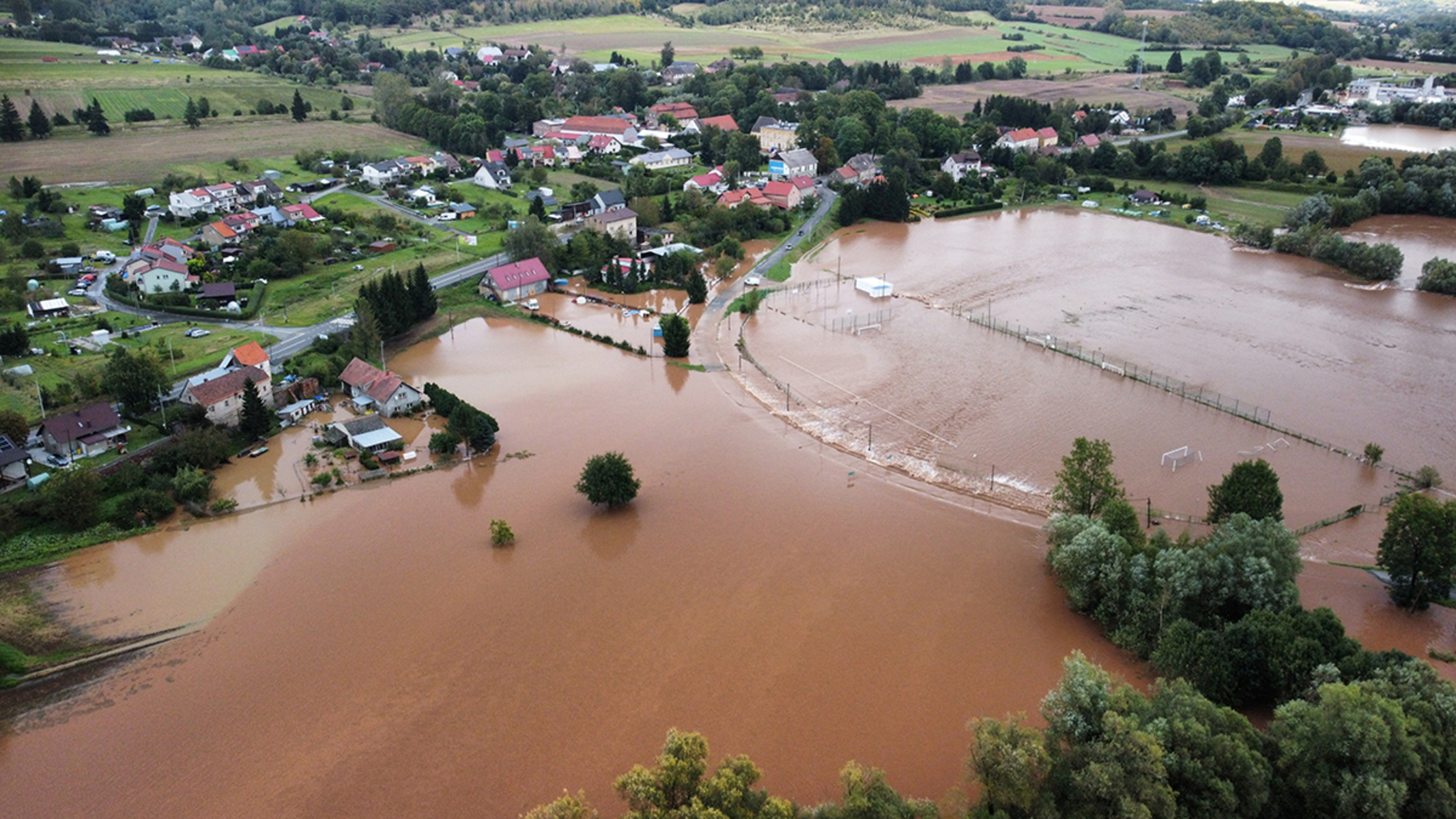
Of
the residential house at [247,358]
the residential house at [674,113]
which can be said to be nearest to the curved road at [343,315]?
the residential house at [247,358]

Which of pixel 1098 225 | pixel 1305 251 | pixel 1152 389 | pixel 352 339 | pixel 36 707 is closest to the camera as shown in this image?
pixel 36 707

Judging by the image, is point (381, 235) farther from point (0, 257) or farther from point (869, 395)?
point (869, 395)

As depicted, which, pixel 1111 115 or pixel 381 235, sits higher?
pixel 1111 115

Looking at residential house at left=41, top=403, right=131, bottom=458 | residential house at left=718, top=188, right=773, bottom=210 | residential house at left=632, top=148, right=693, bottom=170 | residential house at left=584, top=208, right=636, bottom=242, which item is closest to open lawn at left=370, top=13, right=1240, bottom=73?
residential house at left=632, top=148, right=693, bottom=170

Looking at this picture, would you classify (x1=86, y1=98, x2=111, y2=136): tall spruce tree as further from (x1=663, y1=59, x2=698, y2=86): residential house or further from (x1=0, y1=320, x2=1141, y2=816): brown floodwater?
(x1=0, y1=320, x2=1141, y2=816): brown floodwater

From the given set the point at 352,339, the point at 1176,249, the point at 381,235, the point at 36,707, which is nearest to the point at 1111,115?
the point at 1176,249

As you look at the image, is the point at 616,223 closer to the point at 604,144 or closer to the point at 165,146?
the point at 604,144

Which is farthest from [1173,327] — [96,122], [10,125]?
[10,125]
